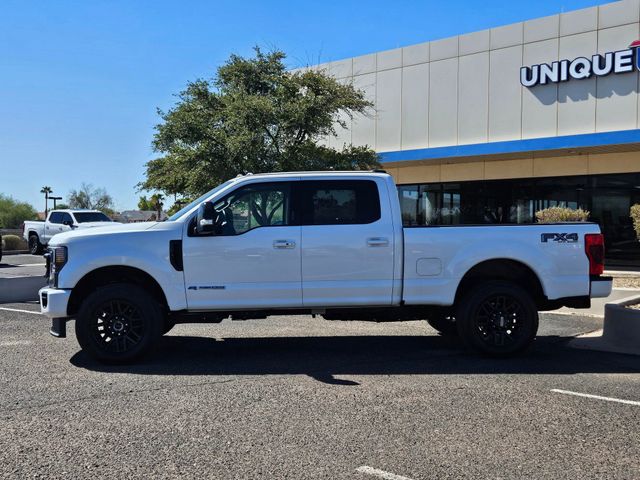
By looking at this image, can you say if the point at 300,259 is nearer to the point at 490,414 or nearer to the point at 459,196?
the point at 490,414

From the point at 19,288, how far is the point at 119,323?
6667mm

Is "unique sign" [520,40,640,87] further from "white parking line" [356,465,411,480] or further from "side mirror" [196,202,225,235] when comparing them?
"white parking line" [356,465,411,480]

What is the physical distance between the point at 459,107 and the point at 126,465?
2022cm

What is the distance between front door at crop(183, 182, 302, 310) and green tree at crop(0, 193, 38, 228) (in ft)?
188

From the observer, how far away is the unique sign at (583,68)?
1845 cm

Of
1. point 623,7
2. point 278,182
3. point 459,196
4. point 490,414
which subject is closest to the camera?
point 490,414

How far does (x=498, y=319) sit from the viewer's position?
24.0 feet

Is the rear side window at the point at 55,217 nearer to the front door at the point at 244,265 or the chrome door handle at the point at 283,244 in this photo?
the front door at the point at 244,265

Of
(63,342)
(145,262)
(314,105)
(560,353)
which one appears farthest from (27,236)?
(560,353)

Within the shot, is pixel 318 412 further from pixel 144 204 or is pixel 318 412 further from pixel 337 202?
pixel 144 204

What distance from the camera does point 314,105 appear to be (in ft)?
62.2

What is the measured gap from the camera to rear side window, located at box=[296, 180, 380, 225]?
7.24 metres

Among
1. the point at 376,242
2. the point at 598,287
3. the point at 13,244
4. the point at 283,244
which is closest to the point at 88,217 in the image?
the point at 13,244

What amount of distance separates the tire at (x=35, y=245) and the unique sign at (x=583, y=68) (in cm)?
2059
